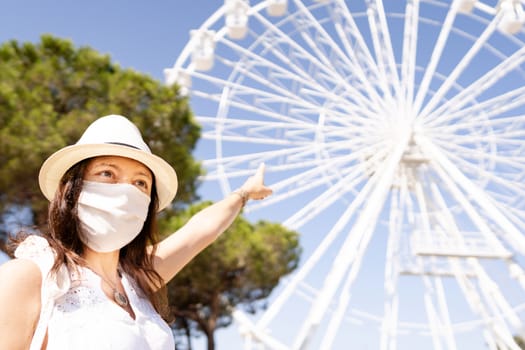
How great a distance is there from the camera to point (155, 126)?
918 cm

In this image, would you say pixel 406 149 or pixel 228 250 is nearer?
pixel 406 149

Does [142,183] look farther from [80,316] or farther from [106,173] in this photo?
[80,316]

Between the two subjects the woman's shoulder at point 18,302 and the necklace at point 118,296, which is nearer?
the woman's shoulder at point 18,302

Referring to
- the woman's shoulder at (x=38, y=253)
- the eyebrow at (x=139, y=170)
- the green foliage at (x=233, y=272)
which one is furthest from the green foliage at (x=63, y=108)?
the woman's shoulder at (x=38, y=253)

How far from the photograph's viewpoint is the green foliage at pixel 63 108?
8016mm

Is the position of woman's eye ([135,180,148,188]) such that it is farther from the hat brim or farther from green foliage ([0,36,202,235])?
green foliage ([0,36,202,235])

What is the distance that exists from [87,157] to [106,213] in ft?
0.53

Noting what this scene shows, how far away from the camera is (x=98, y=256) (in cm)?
164

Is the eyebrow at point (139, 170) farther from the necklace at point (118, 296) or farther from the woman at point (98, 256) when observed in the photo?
the necklace at point (118, 296)

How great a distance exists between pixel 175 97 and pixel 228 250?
199 inches

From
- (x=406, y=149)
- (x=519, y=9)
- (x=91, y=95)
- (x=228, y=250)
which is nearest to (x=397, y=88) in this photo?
(x=406, y=149)

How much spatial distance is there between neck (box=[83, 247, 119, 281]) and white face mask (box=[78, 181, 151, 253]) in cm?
2

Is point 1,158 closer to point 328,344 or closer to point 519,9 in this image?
Answer: point 328,344

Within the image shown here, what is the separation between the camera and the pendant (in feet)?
5.16
